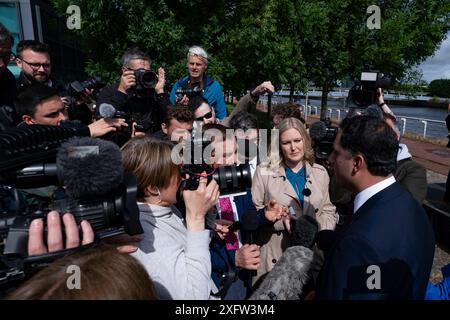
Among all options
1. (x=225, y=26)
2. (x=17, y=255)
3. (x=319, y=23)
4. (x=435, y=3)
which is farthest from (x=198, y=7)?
(x=435, y=3)

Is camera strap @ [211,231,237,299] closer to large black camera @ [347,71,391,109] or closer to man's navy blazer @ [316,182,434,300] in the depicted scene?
man's navy blazer @ [316,182,434,300]

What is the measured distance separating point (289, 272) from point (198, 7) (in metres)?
6.84


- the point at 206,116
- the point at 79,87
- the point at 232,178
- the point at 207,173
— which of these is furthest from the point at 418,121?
the point at 207,173

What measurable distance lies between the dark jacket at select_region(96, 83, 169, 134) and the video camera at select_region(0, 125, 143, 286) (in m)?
1.84

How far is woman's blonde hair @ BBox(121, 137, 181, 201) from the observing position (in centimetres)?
158

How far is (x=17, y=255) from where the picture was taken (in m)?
1.01

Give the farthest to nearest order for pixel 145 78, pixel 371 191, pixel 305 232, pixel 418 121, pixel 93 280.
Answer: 1. pixel 418 121
2. pixel 145 78
3. pixel 305 232
4. pixel 371 191
5. pixel 93 280

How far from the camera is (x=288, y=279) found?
1.54 m

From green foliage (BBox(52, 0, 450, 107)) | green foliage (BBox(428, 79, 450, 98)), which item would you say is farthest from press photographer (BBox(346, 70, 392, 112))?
green foliage (BBox(428, 79, 450, 98))

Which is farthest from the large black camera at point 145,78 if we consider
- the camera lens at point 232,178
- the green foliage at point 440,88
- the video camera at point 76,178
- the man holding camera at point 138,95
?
the green foliage at point 440,88

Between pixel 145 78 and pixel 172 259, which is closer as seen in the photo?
pixel 172 259

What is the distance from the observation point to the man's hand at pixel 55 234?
1.02 meters

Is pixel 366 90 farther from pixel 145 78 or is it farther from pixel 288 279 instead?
pixel 288 279

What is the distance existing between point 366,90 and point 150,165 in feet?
8.25
